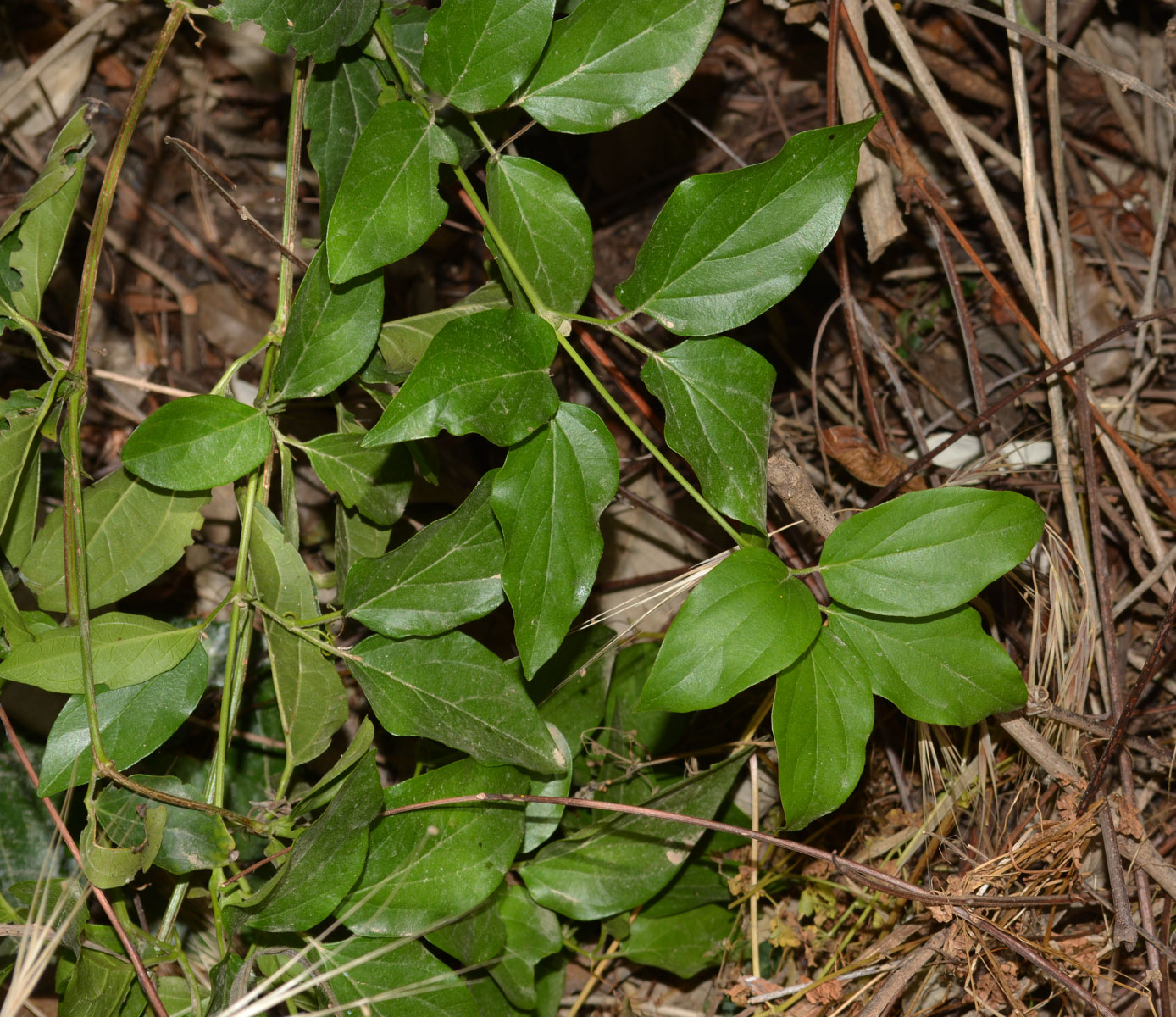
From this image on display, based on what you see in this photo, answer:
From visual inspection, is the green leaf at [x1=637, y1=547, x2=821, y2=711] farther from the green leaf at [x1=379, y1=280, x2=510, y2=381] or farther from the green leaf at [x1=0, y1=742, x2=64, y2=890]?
the green leaf at [x1=0, y1=742, x2=64, y2=890]

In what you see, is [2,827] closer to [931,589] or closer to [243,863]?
[243,863]

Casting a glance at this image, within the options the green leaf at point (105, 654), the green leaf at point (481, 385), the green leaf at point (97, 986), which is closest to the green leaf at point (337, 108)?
the green leaf at point (481, 385)

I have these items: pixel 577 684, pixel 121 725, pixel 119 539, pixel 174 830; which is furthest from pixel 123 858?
pixel 577 684

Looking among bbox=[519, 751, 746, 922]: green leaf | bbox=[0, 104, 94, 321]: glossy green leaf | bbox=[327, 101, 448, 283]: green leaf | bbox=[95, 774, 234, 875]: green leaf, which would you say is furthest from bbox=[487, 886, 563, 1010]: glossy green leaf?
bbox=[0, 104, 94, 321]: glossy green leaf

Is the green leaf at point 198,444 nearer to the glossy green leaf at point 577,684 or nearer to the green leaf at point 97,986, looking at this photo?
the glossy green leaf at point 577,684

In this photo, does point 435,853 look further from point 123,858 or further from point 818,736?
point 818,736

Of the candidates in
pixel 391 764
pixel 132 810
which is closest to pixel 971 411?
pixel 391 764
